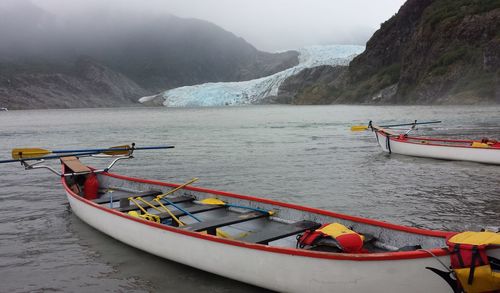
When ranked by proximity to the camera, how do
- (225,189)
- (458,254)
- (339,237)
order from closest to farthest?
(458,254) → (339,237) → (225,189)

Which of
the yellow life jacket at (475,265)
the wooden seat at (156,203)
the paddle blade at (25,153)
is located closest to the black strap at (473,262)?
the yellow life jacket at (475,265)

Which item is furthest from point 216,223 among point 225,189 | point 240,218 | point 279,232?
point 225,189

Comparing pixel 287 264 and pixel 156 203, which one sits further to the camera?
pixel 156 203

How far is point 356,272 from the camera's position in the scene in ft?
18.9

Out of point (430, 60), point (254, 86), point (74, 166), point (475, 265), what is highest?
point (430, 60)

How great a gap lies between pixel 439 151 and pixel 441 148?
177 millimetres

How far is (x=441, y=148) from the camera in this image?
759 inches

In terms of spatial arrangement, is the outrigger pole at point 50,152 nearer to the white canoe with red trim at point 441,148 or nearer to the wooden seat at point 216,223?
the wooden seat at point 216,223

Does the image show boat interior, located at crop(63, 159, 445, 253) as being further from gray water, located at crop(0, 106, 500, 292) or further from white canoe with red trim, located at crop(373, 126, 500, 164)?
white canoe with red trim, located at crop(373, 126, 500, 164)

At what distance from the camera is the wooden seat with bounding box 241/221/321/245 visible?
7.39 metres

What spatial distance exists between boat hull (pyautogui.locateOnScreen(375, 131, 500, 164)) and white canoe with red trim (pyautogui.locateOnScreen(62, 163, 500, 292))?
1167 cm

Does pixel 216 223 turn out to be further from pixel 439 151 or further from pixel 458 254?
pixel 439 151

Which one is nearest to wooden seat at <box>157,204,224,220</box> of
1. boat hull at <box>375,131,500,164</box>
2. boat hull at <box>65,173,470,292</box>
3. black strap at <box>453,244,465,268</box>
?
boat hull at <box>65,173,470,292</box>

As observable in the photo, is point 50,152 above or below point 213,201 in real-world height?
above
